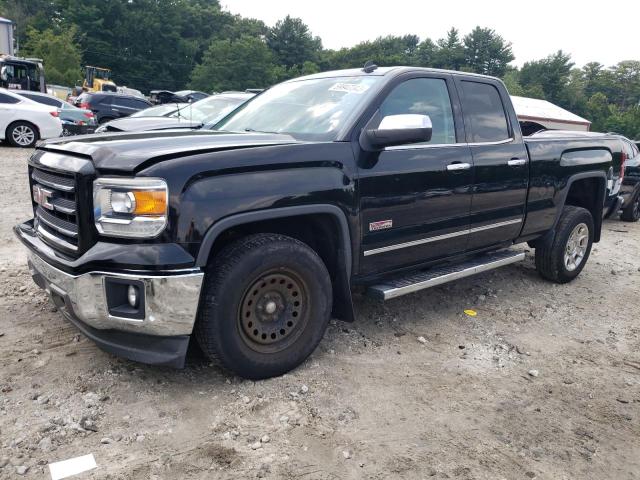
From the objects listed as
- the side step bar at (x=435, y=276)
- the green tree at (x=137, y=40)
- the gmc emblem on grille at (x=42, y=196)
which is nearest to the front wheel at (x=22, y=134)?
the gmc emblem on grille at (x=42, y=196)

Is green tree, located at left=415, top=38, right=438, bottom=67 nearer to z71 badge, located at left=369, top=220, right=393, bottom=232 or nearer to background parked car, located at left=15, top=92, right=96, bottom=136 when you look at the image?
background parked car, located at left=15, top=92, right=96, bottom=136

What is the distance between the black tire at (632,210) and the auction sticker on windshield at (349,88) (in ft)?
28.8

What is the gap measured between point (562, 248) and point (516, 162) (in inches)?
55.3

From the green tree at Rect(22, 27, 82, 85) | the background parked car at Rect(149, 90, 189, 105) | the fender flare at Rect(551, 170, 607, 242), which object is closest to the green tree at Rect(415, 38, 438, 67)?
the green tree at Rect(22, 27, 82, 85)

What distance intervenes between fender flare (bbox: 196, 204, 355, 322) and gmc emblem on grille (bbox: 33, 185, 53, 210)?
3.46 ft

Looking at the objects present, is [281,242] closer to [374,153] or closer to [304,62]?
[374,153]

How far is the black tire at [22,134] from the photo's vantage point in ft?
43.9

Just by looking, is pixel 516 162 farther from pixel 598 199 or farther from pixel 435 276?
pixel 598 199

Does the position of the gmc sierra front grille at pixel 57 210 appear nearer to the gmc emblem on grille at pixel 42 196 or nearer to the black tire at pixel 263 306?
the gmc emblem on grille at pixel 42 196

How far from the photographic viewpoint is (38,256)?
3115 millimetres

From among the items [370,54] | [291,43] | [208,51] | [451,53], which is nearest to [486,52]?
[451,53]

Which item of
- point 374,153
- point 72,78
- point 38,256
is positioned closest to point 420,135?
point 374,153

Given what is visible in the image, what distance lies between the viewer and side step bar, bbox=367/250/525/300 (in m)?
3.66

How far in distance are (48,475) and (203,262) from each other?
1175 mm
